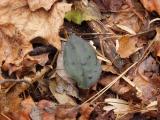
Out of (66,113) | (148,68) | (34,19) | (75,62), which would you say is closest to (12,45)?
(34,19)

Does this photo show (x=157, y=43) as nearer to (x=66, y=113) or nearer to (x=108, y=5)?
(x=108, y=5)

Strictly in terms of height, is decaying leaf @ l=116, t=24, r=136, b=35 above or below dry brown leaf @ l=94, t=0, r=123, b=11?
below

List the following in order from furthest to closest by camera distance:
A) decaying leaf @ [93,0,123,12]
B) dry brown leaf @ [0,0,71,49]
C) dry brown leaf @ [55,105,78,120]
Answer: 1. decaying leaf @ [93,0,123,12]
2. dry brown leaf @ [0,0,71,49]
3. dry brown leaf @ [55,105,78,120]

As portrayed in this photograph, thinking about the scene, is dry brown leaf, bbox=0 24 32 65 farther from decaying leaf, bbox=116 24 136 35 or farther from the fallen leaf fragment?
the fallen leaf fragment

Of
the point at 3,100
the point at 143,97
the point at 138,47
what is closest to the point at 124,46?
the point at 138,47

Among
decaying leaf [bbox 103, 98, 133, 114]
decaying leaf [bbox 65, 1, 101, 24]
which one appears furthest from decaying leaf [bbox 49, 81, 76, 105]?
decaying leaf [bbox 65, 1, 101, 24]
